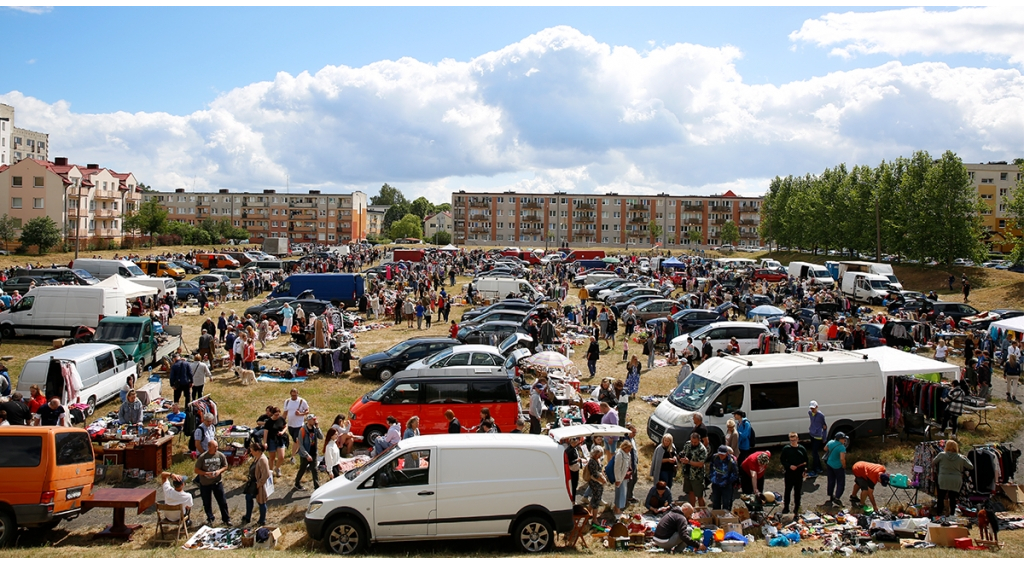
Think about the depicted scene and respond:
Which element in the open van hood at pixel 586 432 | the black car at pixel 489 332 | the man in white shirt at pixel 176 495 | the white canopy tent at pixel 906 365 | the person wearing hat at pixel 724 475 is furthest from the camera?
the black car at pixel 489 332

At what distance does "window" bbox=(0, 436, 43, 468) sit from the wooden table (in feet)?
3.09

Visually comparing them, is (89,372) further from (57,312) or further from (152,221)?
(152,221)

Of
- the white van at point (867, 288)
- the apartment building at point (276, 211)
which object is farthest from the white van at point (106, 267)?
the apartment building at point (276, 211)

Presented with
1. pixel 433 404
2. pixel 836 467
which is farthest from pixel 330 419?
pixel 836 467

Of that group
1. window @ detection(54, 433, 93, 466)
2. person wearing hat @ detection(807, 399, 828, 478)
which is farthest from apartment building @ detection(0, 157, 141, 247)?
person wearing hat @ detection(807, 399, 828, 478)

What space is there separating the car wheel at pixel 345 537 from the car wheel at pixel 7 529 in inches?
171

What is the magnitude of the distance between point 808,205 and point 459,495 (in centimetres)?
8067

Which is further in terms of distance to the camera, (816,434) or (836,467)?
(816,434)

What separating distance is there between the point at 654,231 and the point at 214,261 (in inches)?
2916

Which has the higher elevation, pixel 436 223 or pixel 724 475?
pixel 436 223

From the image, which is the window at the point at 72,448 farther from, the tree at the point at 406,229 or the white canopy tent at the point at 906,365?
the tree at the point at 406,229

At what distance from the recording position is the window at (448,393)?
45.9ft

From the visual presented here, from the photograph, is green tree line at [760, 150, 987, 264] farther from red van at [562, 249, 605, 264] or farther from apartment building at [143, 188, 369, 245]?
apartment building at [143, 188, 369, 245]

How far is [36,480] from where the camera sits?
9328 mm
